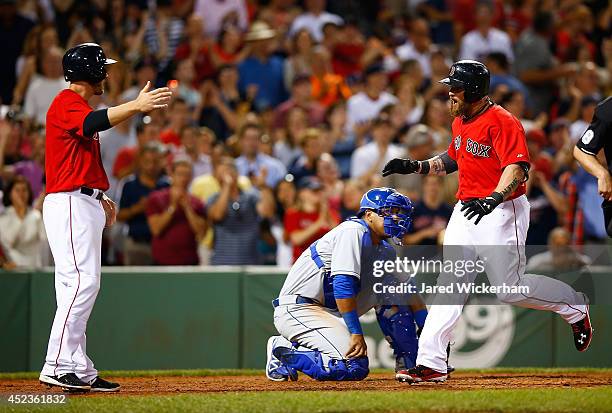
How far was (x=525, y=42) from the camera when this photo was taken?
51.8 ft

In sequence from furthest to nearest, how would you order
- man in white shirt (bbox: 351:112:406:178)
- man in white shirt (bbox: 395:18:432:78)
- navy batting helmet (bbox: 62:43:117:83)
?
man in white shirt (bbox: 395:18:432:78) < man in white shirt (bbox: 351:112:406:178) < navy batting helmet (bbox: 62:43:117:83)

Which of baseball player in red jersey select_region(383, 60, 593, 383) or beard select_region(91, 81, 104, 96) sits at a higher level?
beard select_region(91, 81, 104, 96)

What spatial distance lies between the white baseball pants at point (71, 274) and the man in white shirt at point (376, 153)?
18.9ft

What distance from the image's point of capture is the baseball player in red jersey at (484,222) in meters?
7.44

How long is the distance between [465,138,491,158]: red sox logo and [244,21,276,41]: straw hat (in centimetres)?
766

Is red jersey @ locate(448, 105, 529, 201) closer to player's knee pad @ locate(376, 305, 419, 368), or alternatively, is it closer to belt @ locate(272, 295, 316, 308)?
player's knee pad @ locate(376, 305, 419, 368)

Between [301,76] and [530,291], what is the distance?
7.15m

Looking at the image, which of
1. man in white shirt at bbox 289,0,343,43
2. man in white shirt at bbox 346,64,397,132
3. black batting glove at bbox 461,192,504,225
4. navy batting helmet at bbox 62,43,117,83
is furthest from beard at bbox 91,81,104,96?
man in white shirt at bbox 289,0,343,43

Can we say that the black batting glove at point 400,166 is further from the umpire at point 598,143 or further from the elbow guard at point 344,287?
the umpire at point 598,143

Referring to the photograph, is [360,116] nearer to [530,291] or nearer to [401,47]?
[401,47]

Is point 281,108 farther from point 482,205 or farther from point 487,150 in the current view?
point 482,205

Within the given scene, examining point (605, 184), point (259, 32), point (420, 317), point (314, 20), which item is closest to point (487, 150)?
point (605, 184)

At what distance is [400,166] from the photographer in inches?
317

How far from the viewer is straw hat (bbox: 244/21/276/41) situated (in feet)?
48.9
